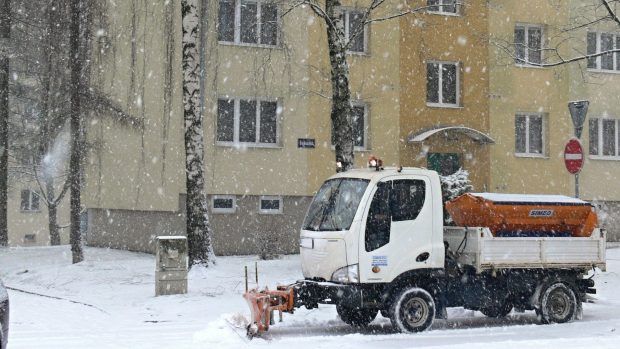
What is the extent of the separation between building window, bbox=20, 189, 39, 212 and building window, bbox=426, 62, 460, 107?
3702 centimetres

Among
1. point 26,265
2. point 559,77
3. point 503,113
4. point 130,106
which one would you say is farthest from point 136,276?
point 559,77

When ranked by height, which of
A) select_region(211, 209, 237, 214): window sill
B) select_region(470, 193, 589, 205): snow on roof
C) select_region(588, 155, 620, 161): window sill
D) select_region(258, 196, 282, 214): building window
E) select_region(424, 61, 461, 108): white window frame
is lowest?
select_region(211, 209, 237, 214): window sill

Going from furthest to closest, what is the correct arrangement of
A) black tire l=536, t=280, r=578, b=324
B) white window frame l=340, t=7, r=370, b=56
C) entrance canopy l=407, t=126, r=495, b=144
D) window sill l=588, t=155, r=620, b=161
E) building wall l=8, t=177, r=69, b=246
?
building wall l=8, t=177, r=69, b=246 → window sill l=588, t=155, r=620, b=161 → white window frame l=340, t=7, r=370, b=56 → entrance canopy l=407, t=126, r=495, b=144 → black tire l=536, t=280, r=578, b=324

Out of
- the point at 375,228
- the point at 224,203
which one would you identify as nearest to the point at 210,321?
the point at 375,228

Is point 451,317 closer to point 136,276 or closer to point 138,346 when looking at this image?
point 138,346

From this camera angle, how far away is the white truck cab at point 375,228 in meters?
11.5

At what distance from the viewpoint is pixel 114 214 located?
26.9m

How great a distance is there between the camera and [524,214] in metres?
12.7

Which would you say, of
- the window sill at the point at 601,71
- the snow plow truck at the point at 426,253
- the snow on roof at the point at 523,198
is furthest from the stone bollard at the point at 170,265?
the window sill at the point at 601,71

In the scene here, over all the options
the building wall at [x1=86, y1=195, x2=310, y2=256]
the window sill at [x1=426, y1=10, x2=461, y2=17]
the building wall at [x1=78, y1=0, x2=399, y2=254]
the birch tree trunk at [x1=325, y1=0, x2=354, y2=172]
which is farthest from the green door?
the birch tree trunk at [x1=325, y1=0, x2=354, y2=172]

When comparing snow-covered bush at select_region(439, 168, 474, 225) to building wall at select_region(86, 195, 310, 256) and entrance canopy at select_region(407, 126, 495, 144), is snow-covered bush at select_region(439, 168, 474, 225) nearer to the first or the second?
entrance canopy at select_region(407, 126, 495, 144)

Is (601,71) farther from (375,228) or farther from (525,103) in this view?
(375,228)

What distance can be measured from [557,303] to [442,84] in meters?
14.2

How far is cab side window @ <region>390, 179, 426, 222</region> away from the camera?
11.8 metres
